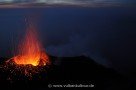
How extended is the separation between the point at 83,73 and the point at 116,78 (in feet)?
8.60

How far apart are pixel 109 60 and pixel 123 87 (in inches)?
129

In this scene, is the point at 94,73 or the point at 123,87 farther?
the point at 94,73

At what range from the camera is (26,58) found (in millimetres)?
18531

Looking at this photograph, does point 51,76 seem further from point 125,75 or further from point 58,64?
point 125,75

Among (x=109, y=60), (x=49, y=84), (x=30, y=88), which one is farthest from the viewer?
(x=109, y=60)

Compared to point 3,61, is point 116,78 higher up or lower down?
lower down

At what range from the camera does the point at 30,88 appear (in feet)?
56.3

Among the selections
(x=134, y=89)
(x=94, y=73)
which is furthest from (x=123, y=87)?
(x=94, y=73)

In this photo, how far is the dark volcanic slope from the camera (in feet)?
54.2

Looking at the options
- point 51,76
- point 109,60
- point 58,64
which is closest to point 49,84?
point 51,76

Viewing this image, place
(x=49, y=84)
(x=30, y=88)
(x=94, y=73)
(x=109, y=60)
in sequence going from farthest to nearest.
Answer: (x=109, y=60) < (x=94, y=73) < (x=30, y=88) < (x=49, y=84)

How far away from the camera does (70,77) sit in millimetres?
16781

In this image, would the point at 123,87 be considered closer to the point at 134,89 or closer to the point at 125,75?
the point at 134,89

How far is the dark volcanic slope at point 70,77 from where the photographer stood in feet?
54.2
